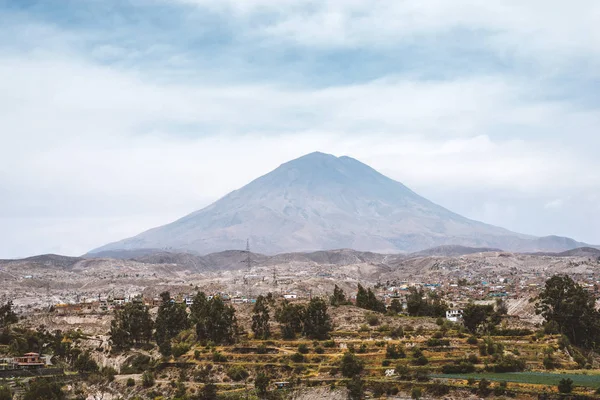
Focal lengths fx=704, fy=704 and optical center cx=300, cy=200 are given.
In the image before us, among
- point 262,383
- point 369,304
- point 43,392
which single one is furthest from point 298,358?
point 369,304

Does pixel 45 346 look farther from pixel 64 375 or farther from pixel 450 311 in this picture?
pixel 450 311

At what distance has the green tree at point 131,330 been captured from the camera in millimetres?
82875

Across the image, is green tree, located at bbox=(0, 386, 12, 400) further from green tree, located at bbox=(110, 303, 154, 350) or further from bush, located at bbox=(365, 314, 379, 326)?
bush, located at bbox=(365, 314, 379, 326)

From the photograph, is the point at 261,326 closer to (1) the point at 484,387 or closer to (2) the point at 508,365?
(2) the point at 508,365

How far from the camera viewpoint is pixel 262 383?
6181cm

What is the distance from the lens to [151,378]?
67.9 meters

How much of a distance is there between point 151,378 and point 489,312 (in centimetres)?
4054

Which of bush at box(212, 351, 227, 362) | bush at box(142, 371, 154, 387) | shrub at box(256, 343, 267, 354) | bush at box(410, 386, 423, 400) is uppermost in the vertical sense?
shrub at box(256, 343, 267, 354)

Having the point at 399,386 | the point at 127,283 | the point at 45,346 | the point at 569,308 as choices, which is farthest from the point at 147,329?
the point at 127,283

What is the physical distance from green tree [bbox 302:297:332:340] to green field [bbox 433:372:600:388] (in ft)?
57.0

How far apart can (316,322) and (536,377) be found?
25.3m

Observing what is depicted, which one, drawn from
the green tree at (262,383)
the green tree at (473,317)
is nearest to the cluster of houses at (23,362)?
the green tree at (262,383)

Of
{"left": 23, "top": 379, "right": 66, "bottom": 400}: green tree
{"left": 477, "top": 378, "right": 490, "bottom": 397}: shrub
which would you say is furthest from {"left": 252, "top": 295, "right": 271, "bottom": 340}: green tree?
{"left": 477, "top": 378, "right": 490, "bottom": 397}: shrub

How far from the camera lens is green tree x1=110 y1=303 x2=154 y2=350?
8288 centimetres
